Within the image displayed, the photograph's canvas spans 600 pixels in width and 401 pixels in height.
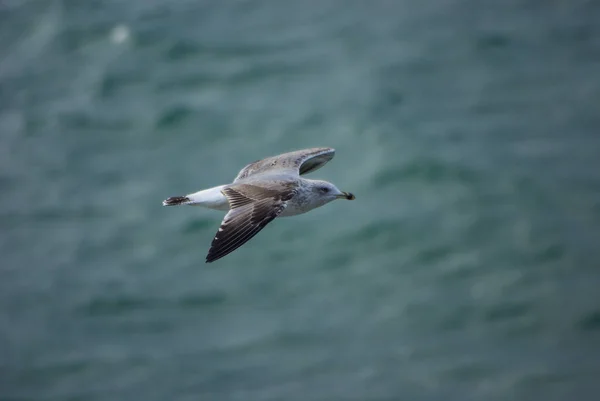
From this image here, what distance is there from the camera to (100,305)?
19.3m

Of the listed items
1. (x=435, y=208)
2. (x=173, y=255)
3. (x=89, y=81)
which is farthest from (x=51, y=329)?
(x=435, y=208)

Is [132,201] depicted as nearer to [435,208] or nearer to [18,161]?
[18,161]

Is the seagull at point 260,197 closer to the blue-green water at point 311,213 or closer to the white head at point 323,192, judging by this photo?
the white head at point 323,192

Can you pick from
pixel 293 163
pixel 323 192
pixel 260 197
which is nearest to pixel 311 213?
pixel 293 163

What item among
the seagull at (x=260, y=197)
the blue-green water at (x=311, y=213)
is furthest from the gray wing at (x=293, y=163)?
the blue-green water at (x=311, y=213)

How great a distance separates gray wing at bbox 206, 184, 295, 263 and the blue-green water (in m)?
7.72

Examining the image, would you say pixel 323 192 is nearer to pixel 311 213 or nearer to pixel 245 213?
pixel 245 213

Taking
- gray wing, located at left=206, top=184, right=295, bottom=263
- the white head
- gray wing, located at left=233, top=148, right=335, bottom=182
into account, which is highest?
gray wing, located at left=233, top=148, right=335, bottom=182

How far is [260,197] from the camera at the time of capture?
10.4 metres

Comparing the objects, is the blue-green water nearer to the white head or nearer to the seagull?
the seagull

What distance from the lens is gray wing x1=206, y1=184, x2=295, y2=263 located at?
380 inches

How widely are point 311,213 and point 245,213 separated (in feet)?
33.9

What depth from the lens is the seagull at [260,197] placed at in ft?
32.2

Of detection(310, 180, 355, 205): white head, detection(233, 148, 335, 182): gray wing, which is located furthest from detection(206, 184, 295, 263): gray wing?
detection(233, 148, 335, 182): gray wing
